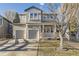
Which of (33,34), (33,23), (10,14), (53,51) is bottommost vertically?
(53,51)

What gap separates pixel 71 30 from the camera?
3.37 meters

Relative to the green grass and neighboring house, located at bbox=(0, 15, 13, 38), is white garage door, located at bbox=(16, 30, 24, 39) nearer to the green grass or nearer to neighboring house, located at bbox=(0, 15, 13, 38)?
neighboring house, located at bbox=(0, 15, 13, 38)

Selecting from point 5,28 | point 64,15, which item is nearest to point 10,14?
point 5,28

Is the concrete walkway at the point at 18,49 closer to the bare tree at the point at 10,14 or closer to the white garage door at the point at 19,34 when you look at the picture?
the white garage door at the point at 19,34

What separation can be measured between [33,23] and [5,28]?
36cm

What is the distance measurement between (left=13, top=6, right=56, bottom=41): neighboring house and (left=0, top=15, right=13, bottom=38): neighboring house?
7cm

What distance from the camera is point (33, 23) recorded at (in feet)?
11.1

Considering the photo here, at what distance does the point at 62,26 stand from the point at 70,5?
286mm

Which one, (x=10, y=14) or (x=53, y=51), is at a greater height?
(x=10, y=14)

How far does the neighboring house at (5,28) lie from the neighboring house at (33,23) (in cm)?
7

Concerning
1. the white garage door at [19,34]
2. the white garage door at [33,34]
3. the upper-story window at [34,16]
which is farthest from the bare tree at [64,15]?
the white garage door at [19,34]

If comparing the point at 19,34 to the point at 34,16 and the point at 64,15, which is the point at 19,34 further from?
the point at 64,15

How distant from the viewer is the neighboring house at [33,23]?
3.37 metres

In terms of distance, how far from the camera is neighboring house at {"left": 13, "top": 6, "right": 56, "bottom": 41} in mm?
3365
